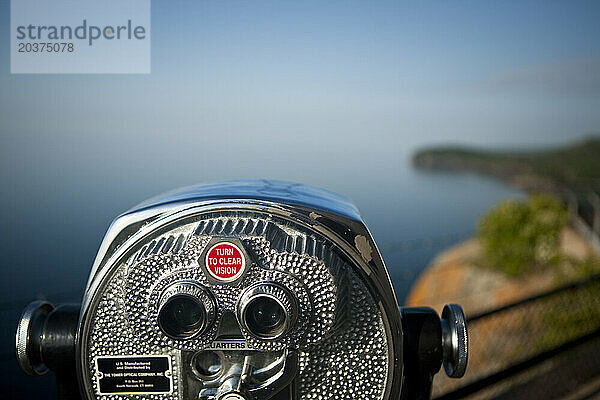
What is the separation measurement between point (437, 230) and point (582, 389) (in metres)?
6.62

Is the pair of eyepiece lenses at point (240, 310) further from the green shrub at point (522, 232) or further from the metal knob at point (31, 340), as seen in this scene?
the green shrub at point (522, 232)

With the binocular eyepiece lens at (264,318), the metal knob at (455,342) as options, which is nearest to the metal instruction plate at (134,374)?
the binocular eyepiece lens at (264,318)

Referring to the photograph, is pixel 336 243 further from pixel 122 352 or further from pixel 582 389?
pixel 582 389

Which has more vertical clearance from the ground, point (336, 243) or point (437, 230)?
point (336, 243)

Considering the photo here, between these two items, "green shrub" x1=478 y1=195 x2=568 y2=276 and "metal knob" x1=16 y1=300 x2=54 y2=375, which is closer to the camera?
"metal knob" x1=16 y1=300 x2=54 y2=375

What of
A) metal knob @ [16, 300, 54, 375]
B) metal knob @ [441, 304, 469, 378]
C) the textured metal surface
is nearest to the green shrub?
metal knob @ [441, 304, 469, 378]

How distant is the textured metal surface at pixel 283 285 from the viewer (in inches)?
26.6

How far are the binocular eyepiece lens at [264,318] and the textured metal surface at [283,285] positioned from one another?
11 millimetres

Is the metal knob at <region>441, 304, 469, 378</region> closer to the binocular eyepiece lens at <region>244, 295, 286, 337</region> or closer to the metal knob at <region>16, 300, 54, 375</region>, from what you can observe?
the binocular eyepiece lens at <region>244, 295, 286, 337</region>

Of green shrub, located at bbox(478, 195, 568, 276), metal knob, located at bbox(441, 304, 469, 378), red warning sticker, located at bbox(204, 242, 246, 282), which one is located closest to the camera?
red warning sticker, located at bbox(204, 242, 246, 282)

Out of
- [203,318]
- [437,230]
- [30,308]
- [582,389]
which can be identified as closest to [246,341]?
[203,318]

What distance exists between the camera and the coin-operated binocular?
26.6 inches

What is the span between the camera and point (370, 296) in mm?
697

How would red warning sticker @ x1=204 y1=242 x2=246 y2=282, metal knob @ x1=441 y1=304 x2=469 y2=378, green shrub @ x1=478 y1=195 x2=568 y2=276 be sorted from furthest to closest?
green shrub @ x1=478 y1=195 x2=568 y2=276 < metal knob @ x1=441 y1=304 x2=469 y2=378 < red warning sticker @ x1=204 y1=242 x2=246 y2=282
